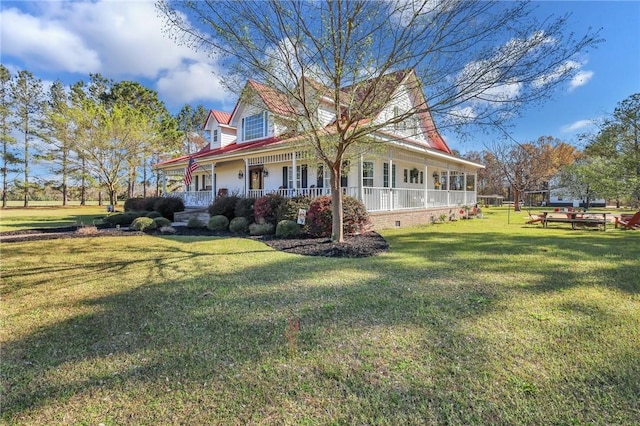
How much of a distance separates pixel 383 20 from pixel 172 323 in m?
7.40

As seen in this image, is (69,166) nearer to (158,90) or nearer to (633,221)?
(158,90)

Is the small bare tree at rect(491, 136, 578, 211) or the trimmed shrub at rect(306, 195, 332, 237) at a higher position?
the small bare tree at rect(491, 136, 578, 211)

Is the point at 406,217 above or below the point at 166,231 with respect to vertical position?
above

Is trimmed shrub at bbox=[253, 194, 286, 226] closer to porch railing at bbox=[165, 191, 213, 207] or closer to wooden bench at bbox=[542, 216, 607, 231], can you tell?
porch railing at bbox=[165, 191, 213, 207]

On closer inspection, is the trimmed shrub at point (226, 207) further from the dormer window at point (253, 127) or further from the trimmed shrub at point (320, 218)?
the dormer window at point (253, 127)

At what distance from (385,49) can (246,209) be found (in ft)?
28.5

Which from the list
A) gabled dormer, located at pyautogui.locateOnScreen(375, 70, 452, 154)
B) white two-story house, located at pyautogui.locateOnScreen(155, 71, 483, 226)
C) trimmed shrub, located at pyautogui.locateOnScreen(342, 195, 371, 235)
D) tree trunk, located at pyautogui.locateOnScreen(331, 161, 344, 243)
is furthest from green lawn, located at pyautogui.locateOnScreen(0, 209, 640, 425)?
trimmed shrub, located at pyautogui.locateOnScreen(342, 195, 371, 235)

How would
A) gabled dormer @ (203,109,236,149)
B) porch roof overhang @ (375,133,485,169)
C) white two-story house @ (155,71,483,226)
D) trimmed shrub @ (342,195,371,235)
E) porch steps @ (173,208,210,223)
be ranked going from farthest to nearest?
gabled dormer @ (203,109,236,149), porch steps @ (173,208,210,223), porch roof overhang @ (375,133,485,169), trimmed shrub @ (342,195,371,235), white two-story house @ (155,71,483,226)

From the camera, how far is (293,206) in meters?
12.0

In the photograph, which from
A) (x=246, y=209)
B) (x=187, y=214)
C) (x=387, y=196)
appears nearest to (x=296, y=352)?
(x=246, y=209)

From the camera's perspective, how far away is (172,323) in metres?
3.80

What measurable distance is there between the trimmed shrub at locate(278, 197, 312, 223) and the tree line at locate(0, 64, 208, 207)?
22189 millimetres

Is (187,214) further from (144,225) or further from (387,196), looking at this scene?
(387,196)

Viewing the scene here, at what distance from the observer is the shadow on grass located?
2.33m
